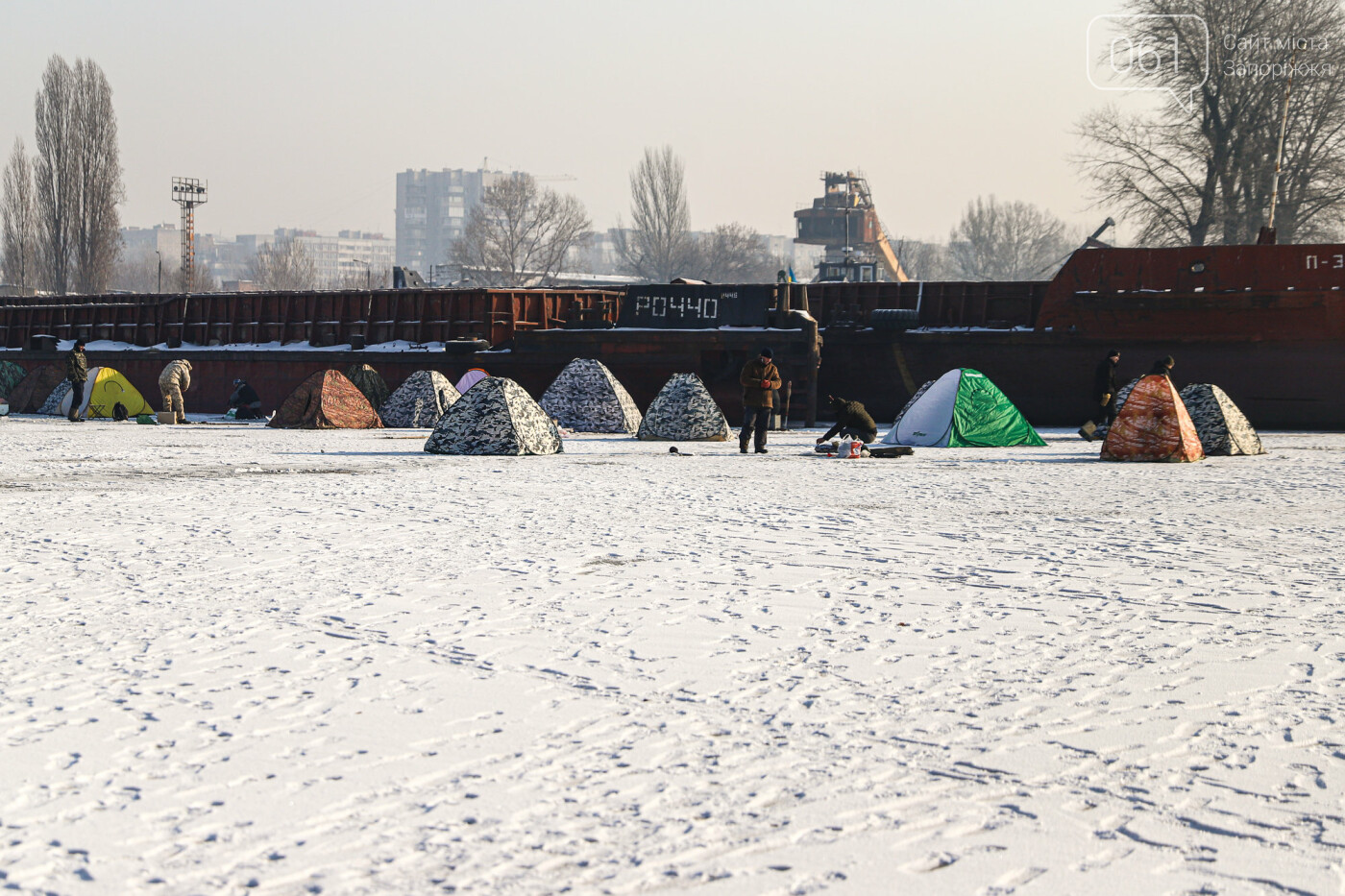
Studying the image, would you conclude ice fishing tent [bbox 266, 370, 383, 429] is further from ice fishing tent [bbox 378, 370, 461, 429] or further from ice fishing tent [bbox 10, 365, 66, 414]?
ice fishing tent [bbox 10, 365, 66, 414]

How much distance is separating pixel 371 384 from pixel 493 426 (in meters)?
11.3

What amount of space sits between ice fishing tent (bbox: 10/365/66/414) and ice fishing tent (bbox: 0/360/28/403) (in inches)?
86.3

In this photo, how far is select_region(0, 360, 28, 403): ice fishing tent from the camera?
34.0 metres

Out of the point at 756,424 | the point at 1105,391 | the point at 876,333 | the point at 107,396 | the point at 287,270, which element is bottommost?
the point at 107,396

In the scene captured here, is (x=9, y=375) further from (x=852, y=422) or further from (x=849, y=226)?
(x=849, y=226)

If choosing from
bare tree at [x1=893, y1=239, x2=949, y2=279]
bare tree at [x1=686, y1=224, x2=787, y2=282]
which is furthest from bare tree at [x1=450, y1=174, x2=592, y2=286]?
bare tree at [x1=893, y1=239, x2=949, y2=279]

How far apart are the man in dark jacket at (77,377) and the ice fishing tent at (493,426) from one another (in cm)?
1313

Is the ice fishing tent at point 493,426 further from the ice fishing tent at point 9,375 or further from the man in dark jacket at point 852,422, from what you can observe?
the ice fishing tent at point 9,375

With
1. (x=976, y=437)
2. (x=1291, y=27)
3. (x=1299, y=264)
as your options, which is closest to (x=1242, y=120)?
(x=1291, y=27)

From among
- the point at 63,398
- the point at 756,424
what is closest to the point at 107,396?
the point at 63,398

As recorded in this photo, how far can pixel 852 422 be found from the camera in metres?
19.4

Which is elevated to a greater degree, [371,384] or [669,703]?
[371,384]

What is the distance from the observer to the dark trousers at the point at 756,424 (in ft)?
60.5

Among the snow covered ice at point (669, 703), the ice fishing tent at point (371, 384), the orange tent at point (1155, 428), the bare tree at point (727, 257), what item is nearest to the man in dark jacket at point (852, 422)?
the orange tent at point (1155, 428)
